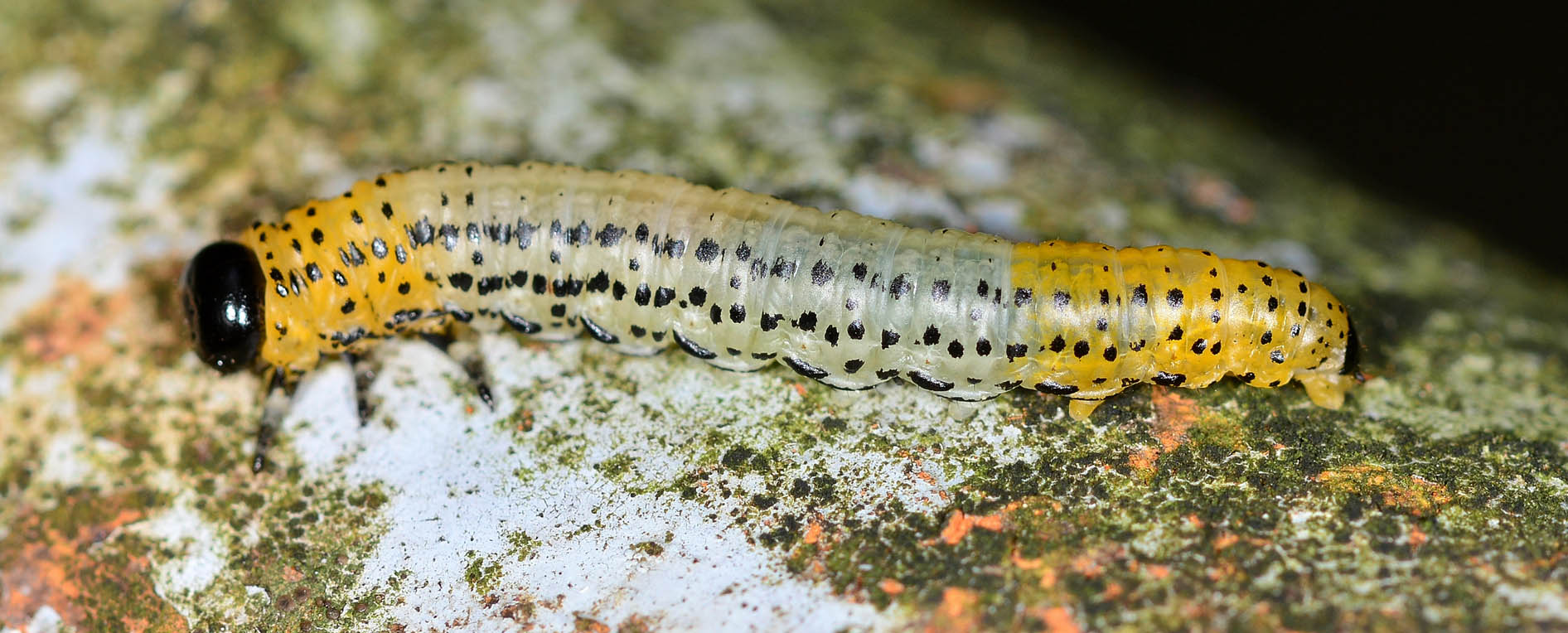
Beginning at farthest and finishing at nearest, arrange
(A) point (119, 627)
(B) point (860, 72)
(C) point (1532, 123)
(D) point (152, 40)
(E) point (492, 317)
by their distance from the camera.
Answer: (C) point (1532, 123)
(B) point (860, 72)
(D) point (152, 40)
(E) point (492, 317)
(A) point (119, 627)

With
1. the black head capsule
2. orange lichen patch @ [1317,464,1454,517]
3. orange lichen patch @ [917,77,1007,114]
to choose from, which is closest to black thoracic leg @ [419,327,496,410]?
the black head capsule

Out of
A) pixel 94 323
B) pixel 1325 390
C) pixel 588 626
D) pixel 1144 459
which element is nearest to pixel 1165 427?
pixel 1144 459

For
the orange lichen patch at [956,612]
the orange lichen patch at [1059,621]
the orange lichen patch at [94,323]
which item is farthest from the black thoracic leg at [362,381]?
the orange lichen patch at [1059,621]

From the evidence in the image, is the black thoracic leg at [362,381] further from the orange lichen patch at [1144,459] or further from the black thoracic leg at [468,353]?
the orange lichen patch at [1144,459]

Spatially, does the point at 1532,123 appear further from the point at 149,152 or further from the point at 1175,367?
the point at 149,152

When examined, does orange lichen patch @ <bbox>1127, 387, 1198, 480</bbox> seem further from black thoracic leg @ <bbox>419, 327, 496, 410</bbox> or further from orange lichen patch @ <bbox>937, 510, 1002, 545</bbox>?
black thoracic leg @ <bbox>419, 327, 496, 410</bbox>

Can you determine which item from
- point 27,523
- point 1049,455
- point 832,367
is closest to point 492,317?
point 832,367
